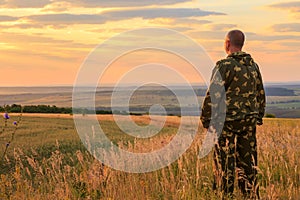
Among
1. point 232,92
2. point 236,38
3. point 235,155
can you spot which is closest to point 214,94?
point 232,92

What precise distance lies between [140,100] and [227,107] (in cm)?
1953

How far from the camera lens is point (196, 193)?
6.68 meters

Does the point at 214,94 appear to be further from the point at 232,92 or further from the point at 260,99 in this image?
the point at 260,99

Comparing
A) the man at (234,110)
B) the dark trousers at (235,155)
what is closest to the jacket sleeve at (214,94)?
the man at (234,110)

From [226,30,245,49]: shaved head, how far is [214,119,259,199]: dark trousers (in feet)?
3.43

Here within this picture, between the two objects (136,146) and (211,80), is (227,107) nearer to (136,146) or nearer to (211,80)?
(211,80)

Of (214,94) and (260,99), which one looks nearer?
(214,94)

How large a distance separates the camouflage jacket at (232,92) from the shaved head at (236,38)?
12 centimetres

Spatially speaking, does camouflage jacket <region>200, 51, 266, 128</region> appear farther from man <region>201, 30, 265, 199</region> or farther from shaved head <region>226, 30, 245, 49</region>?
shaved head <region>226, 30, 245, 49</region>

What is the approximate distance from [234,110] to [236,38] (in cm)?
97

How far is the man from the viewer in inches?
257

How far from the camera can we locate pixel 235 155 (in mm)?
6805

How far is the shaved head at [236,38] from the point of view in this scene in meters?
6.61

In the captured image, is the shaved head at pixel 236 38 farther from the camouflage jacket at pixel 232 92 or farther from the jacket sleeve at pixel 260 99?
the jacket sleeve at pixel 260 99
